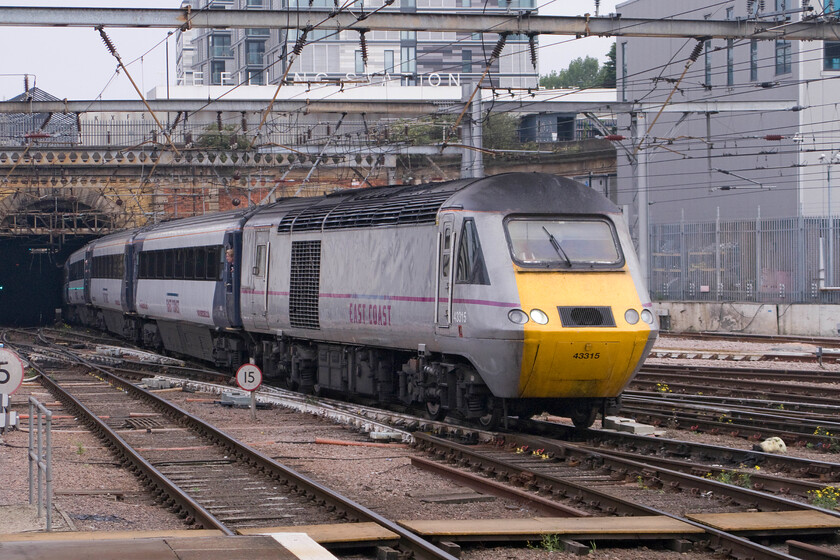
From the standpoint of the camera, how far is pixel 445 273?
1461 centimetres

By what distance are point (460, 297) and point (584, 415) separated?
2.20 meters

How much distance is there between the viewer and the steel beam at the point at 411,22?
16609 mm

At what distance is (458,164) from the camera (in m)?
49.8

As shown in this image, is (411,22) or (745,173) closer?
(411,22)

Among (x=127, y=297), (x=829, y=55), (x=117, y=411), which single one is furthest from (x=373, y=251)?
(x=829, y=55)

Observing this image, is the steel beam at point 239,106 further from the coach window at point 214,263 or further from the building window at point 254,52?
the building window at point 254,52

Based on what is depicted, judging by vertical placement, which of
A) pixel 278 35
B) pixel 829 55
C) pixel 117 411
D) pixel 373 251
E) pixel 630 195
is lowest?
pixel 117 411

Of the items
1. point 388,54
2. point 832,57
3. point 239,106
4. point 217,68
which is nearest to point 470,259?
point 239,106

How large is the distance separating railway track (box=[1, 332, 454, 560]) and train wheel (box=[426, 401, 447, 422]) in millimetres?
2869

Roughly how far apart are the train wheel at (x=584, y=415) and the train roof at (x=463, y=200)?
2452 millimetres

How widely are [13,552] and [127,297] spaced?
27.7 m

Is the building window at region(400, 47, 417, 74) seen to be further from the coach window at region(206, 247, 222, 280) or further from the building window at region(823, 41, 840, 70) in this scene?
the coach window at region(206, 247, 222, 280)

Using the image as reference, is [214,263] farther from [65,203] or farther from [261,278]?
[65,203]

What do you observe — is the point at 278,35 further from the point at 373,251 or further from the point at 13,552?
the point at 13,552
